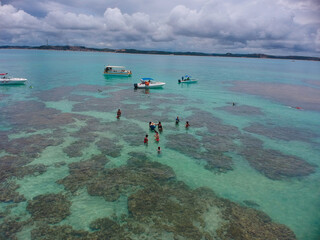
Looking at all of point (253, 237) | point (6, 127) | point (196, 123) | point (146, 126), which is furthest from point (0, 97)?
point (253, 237)

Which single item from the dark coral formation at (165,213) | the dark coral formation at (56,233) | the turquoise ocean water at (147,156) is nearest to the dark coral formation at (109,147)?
the turquoise ocean water at (147,156)

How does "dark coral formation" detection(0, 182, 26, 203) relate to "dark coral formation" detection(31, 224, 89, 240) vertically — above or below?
above

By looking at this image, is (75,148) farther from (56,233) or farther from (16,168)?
(56,233)

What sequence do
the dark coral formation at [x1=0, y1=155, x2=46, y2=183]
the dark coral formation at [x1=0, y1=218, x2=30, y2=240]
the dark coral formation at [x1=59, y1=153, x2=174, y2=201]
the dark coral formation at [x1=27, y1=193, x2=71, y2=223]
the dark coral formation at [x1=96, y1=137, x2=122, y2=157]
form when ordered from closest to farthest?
the dark coral formation at [x1=0, y1=218, x2=30, y2=240], the dark coral formation at [x1=27, y1=193, x2=71, y2=223], the dark coral formation at [x1=59, y1=153, x2=174, y2=201], the dark coral formation at [x1=0, y1=155, x2=46, y2=183], the dark coral formation at [x1=96, y1=137, x2=122, y2=157]

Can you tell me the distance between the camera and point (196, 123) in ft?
104

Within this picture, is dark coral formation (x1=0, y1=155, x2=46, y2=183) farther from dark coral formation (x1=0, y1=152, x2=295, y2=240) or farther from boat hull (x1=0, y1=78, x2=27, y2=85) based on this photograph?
boat hull (x1=0, y1=78, x2=27, y2=85)

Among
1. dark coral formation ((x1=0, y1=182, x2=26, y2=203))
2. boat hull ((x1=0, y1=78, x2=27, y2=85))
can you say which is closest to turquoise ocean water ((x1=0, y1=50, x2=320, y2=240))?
dark coral formation ((x1=0, y1=182, x2=26, y2=203))

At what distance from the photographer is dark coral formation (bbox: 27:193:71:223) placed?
43.6ft

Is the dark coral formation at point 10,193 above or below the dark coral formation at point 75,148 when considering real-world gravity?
below

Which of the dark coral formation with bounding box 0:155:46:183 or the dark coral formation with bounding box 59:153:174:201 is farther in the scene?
the dark coral formation with bounding box 0:155:46:183

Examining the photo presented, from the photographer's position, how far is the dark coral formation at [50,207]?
13.3m

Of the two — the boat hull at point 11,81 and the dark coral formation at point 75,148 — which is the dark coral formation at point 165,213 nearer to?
the dark coral formation at point 75,148

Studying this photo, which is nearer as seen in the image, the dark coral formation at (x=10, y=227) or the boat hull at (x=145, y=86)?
the dark coral formation at (x=10, y=227)

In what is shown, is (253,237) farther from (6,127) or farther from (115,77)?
(115,77)
